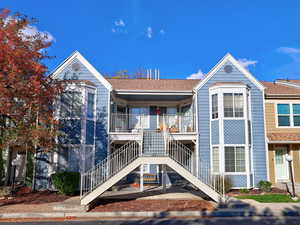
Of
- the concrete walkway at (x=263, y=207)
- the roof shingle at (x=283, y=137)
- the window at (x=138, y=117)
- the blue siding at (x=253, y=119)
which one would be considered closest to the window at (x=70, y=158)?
the window at (x=138, y=117)

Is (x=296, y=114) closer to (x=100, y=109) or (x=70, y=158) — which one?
(x=100, y=109)

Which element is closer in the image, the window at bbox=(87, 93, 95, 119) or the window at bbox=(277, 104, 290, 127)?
the window at bbox=(87, 93, 95, 119)

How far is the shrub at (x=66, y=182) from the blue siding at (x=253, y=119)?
289 inches

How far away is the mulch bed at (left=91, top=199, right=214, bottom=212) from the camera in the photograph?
31.6 feet

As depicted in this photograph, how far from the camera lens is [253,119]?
1502 centimetres

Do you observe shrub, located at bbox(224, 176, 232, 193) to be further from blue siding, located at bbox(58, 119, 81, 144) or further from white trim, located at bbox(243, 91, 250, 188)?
blue siding, located at bbox(58, 119, 81, 144)

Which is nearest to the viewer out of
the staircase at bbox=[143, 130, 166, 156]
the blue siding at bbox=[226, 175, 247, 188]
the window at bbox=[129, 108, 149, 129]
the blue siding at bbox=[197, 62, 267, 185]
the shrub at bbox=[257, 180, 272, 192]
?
Result: the staircase at bbox=[143, 130, 166, 156]

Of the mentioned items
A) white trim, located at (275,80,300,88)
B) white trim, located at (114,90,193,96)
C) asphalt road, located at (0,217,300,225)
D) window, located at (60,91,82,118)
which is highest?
white trim, located at (275,80,300,88)

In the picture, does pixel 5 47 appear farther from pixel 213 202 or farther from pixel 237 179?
pixel 237 179

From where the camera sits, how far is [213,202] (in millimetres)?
10688

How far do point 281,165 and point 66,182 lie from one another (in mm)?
13353

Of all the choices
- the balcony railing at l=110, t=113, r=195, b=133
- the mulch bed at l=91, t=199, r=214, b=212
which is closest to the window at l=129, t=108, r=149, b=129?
the balcony railing at l=110, t=113, r=195, b=133

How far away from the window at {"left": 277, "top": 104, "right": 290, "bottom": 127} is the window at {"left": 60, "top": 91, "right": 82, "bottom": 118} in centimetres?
1271

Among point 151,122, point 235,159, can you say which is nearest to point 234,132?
point 235,159
